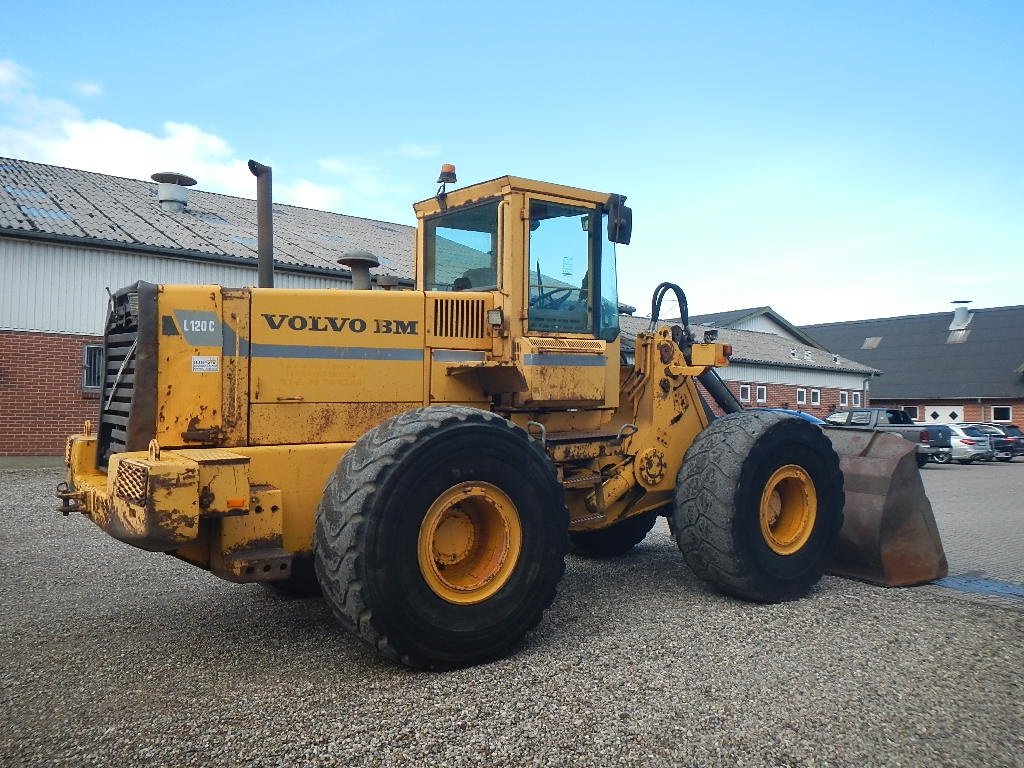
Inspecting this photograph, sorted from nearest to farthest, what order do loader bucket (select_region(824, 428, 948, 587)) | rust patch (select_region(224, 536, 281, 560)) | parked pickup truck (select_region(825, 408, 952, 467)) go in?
rust patch (select_region(224, 536, 281, 560)), loader bucket (select_region(824, 428, 948, 587)), parked pickup truck (select_region(825, 408, 952, 467))

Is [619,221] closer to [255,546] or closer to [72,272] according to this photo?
[255,546]

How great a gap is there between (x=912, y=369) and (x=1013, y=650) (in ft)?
139

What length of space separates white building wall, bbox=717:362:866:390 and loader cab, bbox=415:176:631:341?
24.7 meters

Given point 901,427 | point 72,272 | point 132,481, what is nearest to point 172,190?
point 72,272

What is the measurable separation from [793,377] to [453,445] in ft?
108

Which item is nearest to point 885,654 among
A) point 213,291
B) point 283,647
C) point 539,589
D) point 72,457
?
point 539,589

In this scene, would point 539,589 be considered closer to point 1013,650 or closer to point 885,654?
point 885,654

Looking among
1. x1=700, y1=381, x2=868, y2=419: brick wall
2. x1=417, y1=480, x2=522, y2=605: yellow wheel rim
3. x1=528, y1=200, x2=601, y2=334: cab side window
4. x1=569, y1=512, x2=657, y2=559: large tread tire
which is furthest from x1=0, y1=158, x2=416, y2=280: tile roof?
→ x1=700, y1=381, x2=868, y2=419: brick wall

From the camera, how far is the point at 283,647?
4910 mm

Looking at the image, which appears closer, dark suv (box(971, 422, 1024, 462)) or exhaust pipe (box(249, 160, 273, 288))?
exhaust pipe (box(249, 160, 273, 288))

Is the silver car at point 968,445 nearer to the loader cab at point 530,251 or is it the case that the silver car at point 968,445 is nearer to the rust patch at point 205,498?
the loader cab at point 530,251

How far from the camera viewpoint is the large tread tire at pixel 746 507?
5.80 metres

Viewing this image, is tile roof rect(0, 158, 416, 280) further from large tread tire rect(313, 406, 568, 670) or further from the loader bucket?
large tread tire rect(313, 406, 568, 670)

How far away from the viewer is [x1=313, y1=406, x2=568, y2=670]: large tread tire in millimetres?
4180
